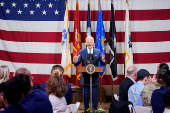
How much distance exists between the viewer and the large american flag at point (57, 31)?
234 inches

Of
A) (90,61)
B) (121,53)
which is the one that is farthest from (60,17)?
(90,61)

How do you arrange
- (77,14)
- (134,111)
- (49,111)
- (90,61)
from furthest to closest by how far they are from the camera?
(77,14)
(90,61)
(134,111)
(49,111)

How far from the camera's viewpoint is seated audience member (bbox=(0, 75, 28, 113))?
167 cm

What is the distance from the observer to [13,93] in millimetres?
1683

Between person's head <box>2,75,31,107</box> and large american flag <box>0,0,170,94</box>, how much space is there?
433 cm

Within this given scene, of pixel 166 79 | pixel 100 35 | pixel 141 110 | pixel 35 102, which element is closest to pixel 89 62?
pixel 100 35

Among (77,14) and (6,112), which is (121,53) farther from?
(6,112)

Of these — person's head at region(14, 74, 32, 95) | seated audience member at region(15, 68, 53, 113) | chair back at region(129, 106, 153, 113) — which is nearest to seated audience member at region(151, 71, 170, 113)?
chair back at region(129, 106, 153, 113)

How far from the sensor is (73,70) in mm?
6074

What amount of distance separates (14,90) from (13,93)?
2 centimetres

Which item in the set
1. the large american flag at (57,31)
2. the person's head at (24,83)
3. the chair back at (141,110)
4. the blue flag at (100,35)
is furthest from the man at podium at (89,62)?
the person's head at (24,83)

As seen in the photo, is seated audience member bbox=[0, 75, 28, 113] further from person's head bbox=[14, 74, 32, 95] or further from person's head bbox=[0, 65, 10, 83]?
person's head bbox=[0, 65, 10, 83]

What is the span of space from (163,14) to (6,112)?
5145 millimetres

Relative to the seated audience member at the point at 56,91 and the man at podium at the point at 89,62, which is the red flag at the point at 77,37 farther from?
the seated audience member at the point at 56,91
